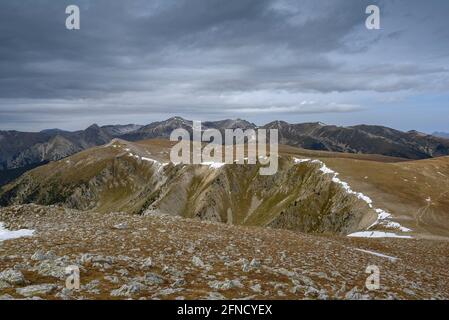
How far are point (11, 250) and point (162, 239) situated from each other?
9.04 metres

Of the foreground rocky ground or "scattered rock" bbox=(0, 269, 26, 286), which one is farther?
the foreground rocky ground

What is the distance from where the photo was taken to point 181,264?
70.9 feet

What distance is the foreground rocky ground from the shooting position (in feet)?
56.0

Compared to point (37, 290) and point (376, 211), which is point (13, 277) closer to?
point (37, 290)

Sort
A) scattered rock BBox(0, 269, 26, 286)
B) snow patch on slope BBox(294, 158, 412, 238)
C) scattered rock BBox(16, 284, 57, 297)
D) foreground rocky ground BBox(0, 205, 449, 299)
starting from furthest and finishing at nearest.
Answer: snow patch on slope BBox(294, 158, 412, 238) → foreground rocky ground BBox(0, 205, 449, 299) → scattered rock BBox(0, 269, 26, 286) → scattered rock BBox(16, 284, 57, 297)

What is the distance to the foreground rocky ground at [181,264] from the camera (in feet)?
56.0

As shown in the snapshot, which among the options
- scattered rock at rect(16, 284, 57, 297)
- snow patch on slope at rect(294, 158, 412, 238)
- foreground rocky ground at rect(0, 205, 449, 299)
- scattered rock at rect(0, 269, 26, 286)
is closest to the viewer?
scattered rock at rect(16, 284, 57, 297)

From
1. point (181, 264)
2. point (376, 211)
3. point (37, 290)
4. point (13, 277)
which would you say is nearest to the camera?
point (37, 290)

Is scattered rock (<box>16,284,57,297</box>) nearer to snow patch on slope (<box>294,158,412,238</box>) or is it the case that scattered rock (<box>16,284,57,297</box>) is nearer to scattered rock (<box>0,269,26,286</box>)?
scattered rock (<box>0,269,26,286</box>)

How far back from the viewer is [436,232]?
80.2m

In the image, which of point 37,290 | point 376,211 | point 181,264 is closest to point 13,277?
point 37,290

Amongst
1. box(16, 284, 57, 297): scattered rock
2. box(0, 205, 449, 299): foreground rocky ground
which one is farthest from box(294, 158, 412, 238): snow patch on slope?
box(16, 284, 57, 297): scattered rock

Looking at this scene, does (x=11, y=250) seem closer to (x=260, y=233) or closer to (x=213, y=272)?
(x=213, y=272)
